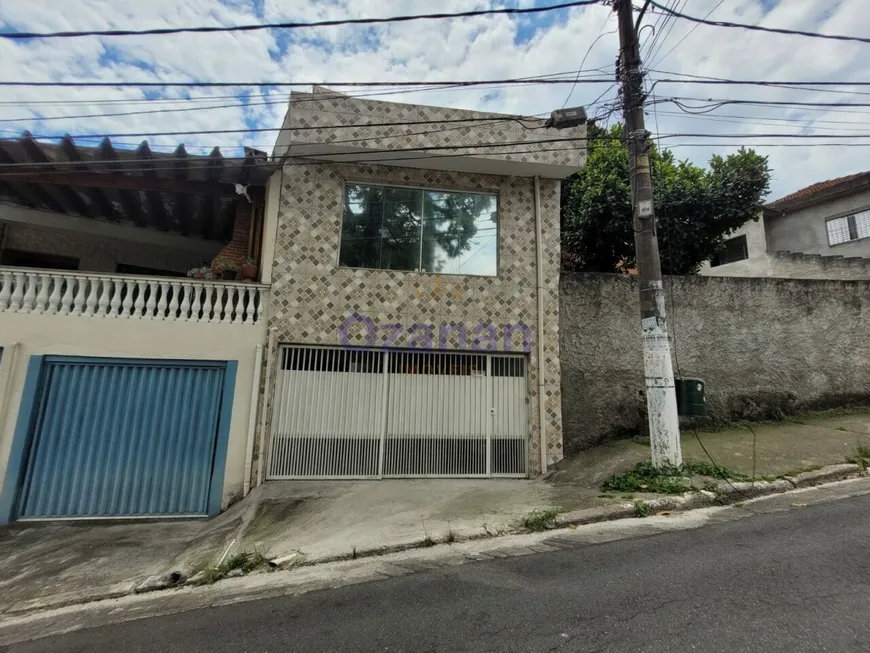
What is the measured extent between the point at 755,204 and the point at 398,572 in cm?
1113

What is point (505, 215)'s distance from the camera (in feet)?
23.0

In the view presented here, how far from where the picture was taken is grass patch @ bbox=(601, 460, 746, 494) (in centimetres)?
482

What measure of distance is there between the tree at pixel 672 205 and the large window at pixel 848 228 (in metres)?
5.17

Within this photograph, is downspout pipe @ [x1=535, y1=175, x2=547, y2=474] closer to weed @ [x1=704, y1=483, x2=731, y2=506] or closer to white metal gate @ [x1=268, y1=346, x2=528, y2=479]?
white metal gate @ [x1=268, y1=346, x2=528, y2=479]

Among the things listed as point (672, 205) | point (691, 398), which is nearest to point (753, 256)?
point (672, 205)

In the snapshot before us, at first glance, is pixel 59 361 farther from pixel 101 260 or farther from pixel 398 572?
pixel 398 572

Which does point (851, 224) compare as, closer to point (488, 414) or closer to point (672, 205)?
point (672, 205)

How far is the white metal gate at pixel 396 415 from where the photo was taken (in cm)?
624

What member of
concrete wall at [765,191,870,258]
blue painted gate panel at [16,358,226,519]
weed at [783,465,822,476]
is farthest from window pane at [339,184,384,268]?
concrete wall at [765,191,870,258]

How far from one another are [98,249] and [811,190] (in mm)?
20802

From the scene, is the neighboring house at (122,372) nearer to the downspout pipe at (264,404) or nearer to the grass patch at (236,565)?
the downspout pipe at (264,404)

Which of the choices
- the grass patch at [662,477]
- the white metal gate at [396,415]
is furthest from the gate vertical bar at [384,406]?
the grass patch at [662,477]

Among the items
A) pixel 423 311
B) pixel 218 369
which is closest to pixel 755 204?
pixel 423 311

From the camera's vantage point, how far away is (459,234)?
273 inches
